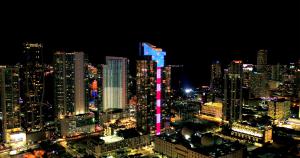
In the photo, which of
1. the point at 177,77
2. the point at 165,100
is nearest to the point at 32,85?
the point at 165,100

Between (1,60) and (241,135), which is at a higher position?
(1,60)

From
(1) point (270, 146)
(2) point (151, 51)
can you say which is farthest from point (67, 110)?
(1) point (270, 146)

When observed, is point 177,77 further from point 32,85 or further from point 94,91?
point 32,85

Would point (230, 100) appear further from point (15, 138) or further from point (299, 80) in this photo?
point (15, 138)

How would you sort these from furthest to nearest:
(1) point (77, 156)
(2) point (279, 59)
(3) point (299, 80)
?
(2) point (279, 59) → (3) point (299, 80) → (1) point (77, 156)

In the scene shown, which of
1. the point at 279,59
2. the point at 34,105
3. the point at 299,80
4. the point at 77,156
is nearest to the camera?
the point at 77,156

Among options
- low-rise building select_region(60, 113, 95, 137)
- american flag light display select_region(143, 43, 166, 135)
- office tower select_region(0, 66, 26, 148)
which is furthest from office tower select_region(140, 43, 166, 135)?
office tower select_region(0, 66, 26, 148)

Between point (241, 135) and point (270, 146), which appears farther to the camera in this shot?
point (241, 135)
